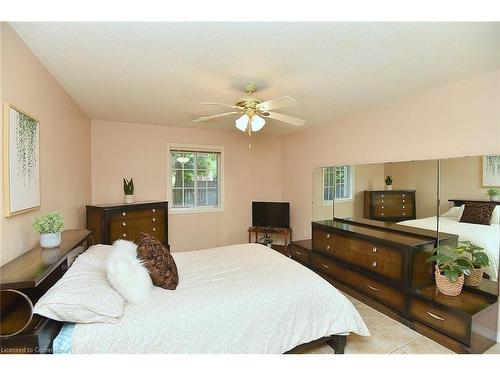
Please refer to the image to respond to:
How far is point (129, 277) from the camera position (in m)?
1.55

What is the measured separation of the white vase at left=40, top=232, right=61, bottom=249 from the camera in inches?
63.4

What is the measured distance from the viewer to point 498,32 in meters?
1.52

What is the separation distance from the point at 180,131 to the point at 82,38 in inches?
99.9

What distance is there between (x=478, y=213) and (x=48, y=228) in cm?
348

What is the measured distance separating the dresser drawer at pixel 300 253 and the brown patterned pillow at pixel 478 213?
1838mm

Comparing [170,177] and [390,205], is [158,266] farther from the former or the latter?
[390,205]

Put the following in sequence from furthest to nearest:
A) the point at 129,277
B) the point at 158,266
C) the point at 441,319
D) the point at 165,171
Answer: the point at 165,171
the point at 441,319
the point at 158,266
the point at 129,277

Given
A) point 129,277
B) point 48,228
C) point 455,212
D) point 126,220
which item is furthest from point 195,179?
point 455,212

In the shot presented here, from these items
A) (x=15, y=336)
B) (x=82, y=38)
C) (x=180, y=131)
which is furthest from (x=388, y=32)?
(x=180, y=131)

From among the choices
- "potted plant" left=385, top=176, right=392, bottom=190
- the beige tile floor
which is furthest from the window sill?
the beige tile floor

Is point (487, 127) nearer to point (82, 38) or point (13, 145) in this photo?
point (82, 38)

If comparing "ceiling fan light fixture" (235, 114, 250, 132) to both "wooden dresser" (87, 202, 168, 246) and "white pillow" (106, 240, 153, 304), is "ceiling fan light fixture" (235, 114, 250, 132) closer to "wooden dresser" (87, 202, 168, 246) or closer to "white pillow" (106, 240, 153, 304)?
"white pillow" (106, 240, 153, 304)

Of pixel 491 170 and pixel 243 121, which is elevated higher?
pixel 243 121
